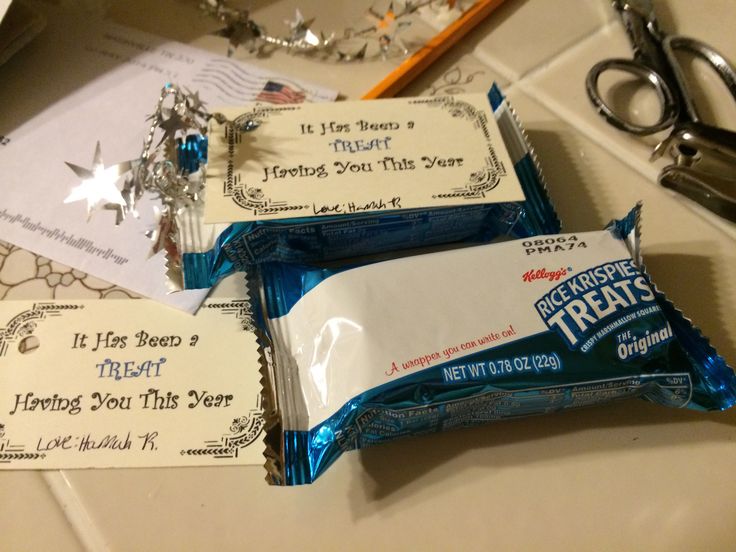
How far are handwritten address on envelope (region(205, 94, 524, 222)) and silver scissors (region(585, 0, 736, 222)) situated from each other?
0.14 m

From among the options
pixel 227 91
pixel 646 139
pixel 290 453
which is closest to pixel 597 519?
pixel 290 453

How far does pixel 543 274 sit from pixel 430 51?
24 centimetres

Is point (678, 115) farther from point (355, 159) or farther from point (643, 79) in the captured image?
point (355, 159)

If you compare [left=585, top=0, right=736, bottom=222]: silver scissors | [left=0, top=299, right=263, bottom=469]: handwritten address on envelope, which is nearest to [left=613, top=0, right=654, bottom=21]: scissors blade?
[left=585, top=0, right=736, bottom=222]: silver scissors

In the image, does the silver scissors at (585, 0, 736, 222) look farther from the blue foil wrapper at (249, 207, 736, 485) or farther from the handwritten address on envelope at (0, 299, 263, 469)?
the handwritten address on envelope at (0, 299, 263, 469)

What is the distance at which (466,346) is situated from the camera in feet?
1.00

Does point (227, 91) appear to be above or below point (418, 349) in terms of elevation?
above

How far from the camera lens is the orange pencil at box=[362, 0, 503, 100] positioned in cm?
45

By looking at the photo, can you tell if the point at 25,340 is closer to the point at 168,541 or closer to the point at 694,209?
the point at 168,541

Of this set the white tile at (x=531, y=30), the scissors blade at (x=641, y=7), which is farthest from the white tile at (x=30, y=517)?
the scissors blade at (x=641, y=7)

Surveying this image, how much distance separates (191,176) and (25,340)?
5.8 inches

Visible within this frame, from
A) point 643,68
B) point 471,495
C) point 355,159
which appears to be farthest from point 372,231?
point 643,68

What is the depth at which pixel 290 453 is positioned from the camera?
301mm

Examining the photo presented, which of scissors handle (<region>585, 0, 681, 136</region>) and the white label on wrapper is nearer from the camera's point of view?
the white label on wrapper
